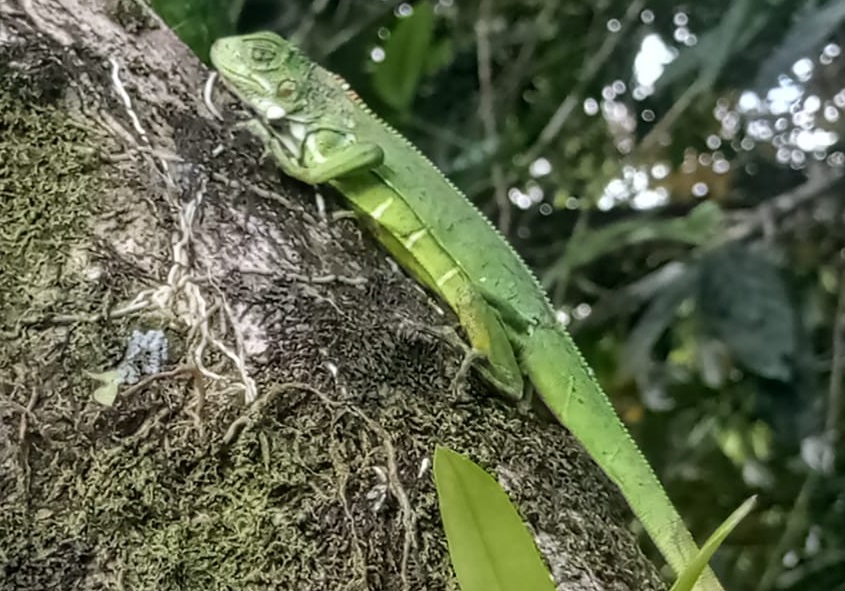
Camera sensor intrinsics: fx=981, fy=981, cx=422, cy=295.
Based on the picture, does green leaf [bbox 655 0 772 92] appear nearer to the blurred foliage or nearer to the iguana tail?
the blurred foliage

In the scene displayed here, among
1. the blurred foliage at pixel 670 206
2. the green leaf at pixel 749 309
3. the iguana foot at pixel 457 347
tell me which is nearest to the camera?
the iguana foot at pixel 457 347

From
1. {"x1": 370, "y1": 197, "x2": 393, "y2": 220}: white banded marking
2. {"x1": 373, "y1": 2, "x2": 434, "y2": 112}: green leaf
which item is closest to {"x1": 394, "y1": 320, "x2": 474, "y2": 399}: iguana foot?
{"x1": 370, "y1": 197, "x2": 393, "y2": 220}: white banded marking

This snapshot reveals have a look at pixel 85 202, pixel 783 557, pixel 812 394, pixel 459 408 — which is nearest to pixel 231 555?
pixel 459 408

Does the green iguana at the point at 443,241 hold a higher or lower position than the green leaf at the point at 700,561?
lower

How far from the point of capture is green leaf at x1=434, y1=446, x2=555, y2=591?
34.5 inches

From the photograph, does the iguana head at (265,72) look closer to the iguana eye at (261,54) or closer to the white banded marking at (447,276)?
the iguana eye at (261,54)

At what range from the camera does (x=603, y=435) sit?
152 cm

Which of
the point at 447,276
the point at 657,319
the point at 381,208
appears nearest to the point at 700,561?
the point at 447,276

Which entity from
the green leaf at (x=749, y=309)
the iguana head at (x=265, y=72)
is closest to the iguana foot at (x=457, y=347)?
the iguana head at (x=265, y=72)

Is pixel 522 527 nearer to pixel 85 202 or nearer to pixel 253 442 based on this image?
pixel 253 442

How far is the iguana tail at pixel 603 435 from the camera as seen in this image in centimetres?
146

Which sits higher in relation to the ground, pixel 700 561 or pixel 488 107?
pixel 700 561

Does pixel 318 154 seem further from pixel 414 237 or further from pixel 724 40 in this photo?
pixel 724 40

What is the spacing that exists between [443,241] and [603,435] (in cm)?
43
